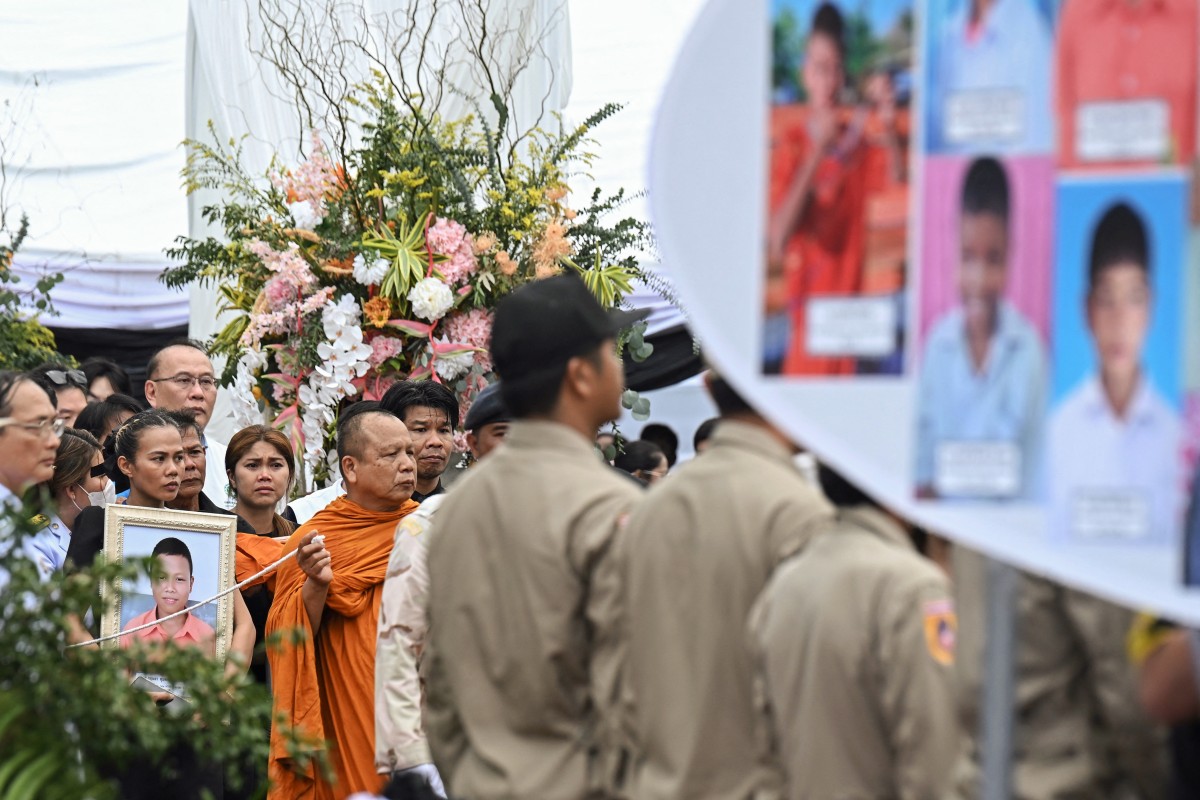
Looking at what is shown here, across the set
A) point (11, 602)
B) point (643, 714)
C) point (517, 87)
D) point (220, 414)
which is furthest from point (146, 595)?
point (220, 414)

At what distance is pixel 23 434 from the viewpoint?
3.67 metres

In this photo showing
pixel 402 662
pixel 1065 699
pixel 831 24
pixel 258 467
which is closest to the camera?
pixel 831 24

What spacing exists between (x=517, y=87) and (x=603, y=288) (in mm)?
1427

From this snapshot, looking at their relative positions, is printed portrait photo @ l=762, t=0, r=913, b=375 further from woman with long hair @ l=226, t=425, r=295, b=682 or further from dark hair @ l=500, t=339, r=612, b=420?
woman with long hair @ l=226, t=425, r=295, b=682

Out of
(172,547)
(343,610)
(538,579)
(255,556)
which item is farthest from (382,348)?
(538,579)

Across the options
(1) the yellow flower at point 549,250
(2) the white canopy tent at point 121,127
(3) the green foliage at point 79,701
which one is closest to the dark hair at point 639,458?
(1) the yellow flower at point 549,250

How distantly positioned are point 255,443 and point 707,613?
280 cm

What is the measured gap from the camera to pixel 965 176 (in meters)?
1.79

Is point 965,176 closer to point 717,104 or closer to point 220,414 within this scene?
point 717,104

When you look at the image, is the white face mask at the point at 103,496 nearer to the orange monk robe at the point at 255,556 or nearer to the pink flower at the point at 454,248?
the orange monk robe at the point at 255,556

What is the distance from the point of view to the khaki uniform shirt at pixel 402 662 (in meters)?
4.00

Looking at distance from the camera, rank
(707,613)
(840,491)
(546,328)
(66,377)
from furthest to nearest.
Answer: (66,377), (546,328), (707,613), (840,491)

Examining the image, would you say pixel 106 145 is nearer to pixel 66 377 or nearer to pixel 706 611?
pixel 66 377

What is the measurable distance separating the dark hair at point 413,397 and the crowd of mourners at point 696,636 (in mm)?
623
